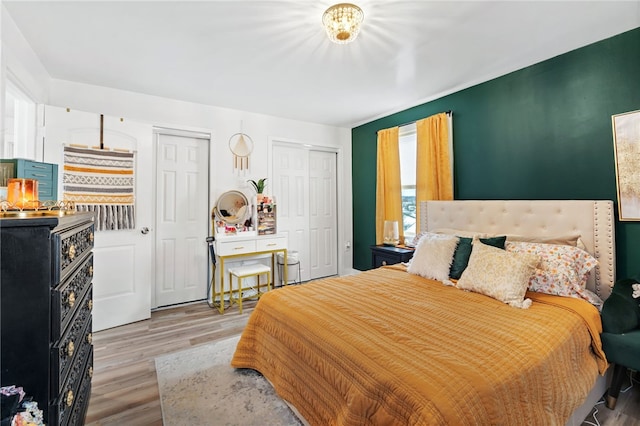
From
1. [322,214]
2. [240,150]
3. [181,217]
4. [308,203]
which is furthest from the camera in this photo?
[322,214]

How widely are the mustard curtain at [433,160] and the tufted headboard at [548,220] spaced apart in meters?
0.21

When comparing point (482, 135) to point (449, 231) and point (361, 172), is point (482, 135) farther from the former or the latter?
point (361, 172)

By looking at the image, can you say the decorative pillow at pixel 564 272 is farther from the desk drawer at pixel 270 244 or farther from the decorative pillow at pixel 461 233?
the desk drawer at pixel 270 244

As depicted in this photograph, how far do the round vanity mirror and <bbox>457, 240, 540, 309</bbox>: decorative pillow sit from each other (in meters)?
2.78

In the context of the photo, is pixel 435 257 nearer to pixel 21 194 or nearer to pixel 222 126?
pixel 21 194

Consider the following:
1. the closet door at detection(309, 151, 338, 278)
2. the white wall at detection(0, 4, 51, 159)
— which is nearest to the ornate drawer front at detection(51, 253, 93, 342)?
the white wall at detection(0, 4, 51, 159)

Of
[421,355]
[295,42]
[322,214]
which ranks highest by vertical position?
[295,42]

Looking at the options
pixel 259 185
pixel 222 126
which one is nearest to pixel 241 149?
pixel 222 126

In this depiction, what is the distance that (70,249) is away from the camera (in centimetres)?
133

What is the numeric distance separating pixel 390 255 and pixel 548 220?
1.55 m

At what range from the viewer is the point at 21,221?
1.03 metres

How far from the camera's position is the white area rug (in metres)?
1.79

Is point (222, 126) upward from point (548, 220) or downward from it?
upward

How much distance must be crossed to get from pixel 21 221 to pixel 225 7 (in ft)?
5.55
